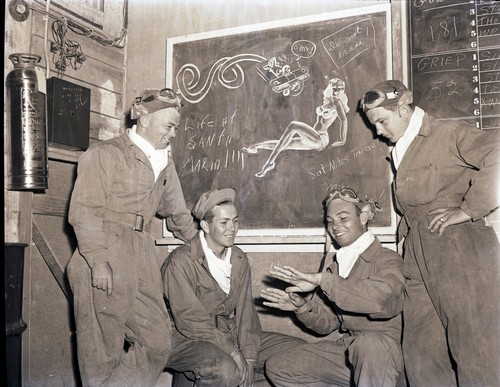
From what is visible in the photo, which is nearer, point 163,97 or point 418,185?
point 418,185

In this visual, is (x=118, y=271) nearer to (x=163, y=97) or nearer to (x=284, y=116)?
(x=163, y=97)

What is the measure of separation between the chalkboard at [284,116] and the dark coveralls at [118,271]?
0.70m

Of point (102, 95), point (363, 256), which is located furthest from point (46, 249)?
point (363, 256)

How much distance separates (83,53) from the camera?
152 inches

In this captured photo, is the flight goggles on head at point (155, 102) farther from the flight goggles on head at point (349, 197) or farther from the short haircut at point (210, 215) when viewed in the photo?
the flight goggles on head at point (349, 197)

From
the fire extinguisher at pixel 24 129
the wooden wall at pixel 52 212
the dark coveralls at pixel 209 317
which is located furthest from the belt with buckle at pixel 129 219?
the wooden wall at pixel 52 212

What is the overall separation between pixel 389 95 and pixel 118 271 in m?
1.68

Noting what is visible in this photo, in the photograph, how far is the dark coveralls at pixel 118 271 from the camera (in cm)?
310

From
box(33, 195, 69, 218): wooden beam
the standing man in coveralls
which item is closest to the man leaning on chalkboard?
the standing man in coveralls

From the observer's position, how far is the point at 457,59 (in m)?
3.29

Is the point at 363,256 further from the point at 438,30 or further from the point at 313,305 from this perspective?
the point at 438,30

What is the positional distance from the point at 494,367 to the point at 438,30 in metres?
1.79

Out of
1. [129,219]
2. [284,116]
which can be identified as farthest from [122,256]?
[284,116]

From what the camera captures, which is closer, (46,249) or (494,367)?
(494,367)
